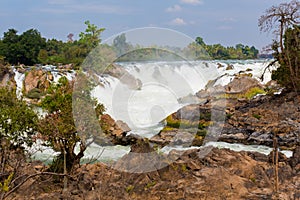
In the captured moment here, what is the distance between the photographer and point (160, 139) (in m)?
11.5

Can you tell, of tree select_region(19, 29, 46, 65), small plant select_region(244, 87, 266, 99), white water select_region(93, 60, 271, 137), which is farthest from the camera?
tree select_region(19, 29, 46, 65)

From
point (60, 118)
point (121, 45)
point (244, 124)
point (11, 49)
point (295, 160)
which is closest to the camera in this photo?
point (60, 118)

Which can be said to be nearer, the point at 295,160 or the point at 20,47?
the point at 295,160

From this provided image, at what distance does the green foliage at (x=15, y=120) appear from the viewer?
6230 mm

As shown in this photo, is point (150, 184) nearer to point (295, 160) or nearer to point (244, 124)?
point (295, 160)

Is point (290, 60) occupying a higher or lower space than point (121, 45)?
lower

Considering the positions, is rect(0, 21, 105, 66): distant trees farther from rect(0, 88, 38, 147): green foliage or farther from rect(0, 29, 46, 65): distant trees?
rect(0, 88, 38, 147): green foliage

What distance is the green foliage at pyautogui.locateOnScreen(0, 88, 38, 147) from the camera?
623cm

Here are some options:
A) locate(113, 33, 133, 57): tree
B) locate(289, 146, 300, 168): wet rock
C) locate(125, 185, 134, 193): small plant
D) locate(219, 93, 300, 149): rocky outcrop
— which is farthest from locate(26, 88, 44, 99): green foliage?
locate(289, 146, 300, 168): wet rock

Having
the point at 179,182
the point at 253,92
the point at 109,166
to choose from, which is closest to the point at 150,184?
the point at 179,182

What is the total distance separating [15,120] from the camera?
6.24 meters

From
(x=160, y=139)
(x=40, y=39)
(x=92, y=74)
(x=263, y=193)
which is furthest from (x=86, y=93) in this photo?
(x=40, y=39)

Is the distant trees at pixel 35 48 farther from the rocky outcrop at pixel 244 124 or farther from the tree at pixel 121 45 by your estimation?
the tree at pixel 121 45

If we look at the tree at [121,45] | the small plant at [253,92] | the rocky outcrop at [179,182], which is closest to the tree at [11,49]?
the small plant at [253,92]
